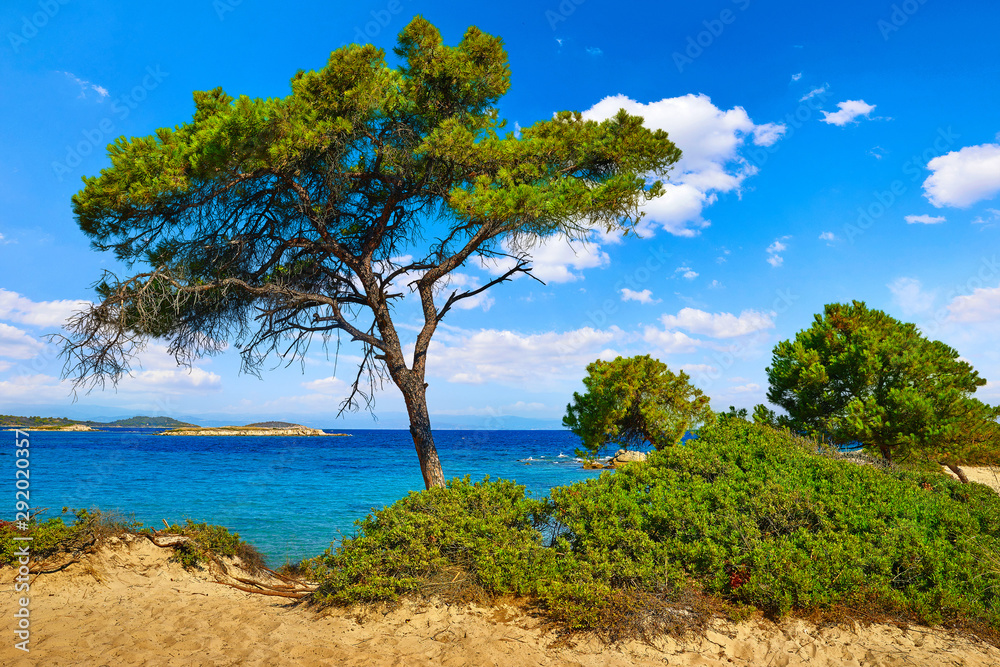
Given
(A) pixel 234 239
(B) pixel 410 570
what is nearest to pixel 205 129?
(A) pixel 234 239

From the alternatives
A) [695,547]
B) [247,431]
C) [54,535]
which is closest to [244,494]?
[54,535]

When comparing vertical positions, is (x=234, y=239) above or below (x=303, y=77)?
below

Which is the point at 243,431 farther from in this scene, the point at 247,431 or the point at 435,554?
the point at 435,554

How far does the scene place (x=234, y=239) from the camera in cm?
810

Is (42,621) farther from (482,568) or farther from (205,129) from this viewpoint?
(205,129)

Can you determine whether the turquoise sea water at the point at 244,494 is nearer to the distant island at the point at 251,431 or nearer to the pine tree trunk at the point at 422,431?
the pine tree trunk at the point at 422,431

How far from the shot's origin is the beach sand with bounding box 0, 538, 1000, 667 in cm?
395

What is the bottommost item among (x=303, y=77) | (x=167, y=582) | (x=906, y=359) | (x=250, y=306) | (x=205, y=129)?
(x=167, y=582)

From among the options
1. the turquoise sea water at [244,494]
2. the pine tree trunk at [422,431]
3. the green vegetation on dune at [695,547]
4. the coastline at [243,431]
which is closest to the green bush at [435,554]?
the green vegetation on dune at [695,547]

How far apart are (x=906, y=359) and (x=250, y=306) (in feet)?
48.0

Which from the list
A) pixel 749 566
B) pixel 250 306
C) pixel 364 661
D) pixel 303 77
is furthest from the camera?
pixel 250 306

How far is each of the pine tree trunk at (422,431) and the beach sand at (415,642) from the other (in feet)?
9.04

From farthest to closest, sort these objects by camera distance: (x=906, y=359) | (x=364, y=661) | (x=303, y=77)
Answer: (x=906, y=359)
(x=303, y=77)
(x=364, y=661)

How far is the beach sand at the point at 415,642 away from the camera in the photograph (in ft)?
13.0
